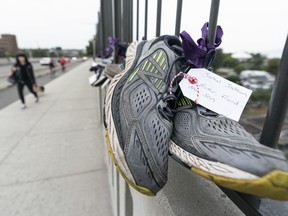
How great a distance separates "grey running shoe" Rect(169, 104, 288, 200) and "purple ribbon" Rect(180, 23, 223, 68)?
0.17 metres

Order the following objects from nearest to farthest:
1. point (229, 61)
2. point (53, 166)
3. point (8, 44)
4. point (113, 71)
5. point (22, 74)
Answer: point (229, 61) < point (113, 71) < point (53, 166) < point (22, 74) < point (8, 44)

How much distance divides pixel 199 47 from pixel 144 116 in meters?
0.29

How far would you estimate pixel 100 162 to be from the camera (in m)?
2.76

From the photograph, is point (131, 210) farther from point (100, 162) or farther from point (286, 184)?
point (100, 162)

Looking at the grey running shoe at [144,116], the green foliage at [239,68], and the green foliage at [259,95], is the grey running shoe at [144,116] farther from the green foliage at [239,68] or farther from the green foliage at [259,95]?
the green foliage at [239,68]

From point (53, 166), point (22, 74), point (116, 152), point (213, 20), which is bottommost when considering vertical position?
point (53, 166)

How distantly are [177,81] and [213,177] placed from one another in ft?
1.21

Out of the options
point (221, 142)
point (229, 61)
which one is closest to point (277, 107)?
point (221, 142)

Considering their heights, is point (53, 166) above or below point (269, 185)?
below

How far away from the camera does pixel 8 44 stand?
128 ft

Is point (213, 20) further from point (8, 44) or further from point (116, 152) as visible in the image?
point (8, 44)

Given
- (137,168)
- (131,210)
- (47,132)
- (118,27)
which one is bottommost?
(47,132)

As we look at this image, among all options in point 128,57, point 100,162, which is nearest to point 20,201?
point 100,162

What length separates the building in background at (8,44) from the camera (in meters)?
37.2
